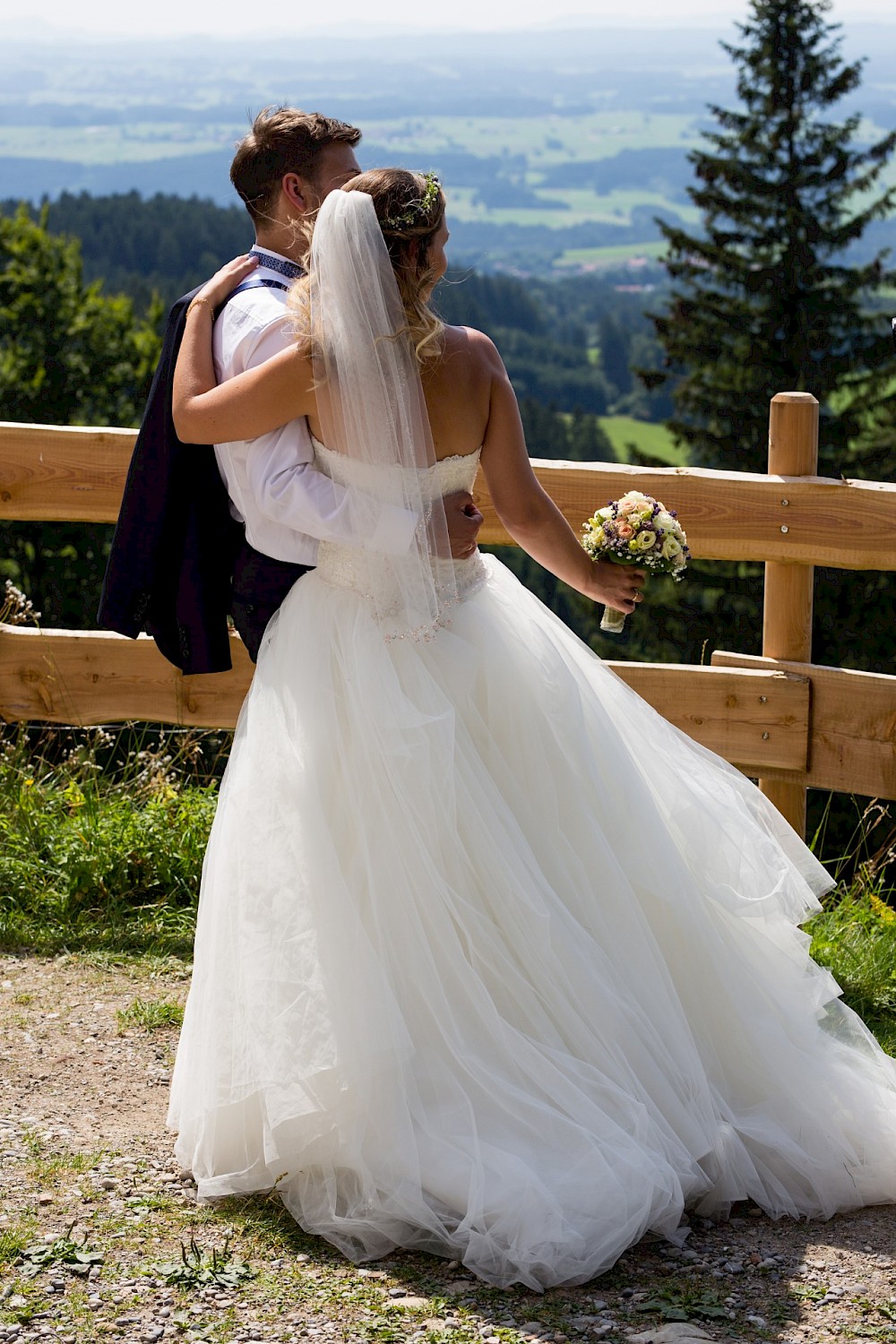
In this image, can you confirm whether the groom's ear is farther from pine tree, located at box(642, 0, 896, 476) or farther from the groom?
pine tree, located at box(642, 0, 896, 476)

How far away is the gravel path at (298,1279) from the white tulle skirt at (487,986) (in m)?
0.07

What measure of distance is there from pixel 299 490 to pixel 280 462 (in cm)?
9

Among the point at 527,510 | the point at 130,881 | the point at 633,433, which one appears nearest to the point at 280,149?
the point at 527,510

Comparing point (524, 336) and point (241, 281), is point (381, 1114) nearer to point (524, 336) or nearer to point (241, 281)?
point (241, 281)

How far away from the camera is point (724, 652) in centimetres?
455

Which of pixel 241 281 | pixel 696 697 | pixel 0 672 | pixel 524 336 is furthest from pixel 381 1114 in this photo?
pixel 524 336

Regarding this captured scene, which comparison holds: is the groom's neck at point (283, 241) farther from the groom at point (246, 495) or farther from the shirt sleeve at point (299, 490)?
the shirt sleeve at point (299, 490)

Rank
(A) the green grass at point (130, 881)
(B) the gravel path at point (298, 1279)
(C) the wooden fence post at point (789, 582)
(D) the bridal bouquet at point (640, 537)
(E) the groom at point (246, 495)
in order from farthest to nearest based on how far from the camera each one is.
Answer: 1. (C) the wooden fence post at point (789, 582)
2. (A) the green grass at point (130, 881)
3. (D) the bridal bouquet at point (640, 537)
4. (E) the groom at point (246, 495)
5. (B) the gravel path at point (298, 1279)

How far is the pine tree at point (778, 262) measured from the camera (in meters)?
28.2

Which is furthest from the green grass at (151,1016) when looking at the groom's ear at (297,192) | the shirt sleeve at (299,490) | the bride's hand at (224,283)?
the groom's ear at (297,192)

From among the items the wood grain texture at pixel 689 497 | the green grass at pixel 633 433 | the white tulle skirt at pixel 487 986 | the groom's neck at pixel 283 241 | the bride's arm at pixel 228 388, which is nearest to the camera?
the white tulle skirt at pixel 487 986

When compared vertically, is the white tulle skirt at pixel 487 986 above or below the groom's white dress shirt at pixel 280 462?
below

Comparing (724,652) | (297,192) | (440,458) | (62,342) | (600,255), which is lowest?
(724,652)

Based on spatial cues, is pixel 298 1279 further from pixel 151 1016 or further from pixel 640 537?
pixel 640 537
